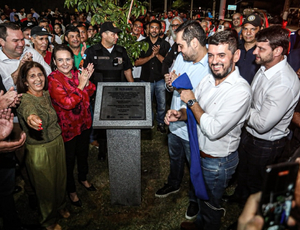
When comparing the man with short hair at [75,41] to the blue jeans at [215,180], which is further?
the man with short hair at [75,41]

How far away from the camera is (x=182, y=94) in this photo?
239 centimetres

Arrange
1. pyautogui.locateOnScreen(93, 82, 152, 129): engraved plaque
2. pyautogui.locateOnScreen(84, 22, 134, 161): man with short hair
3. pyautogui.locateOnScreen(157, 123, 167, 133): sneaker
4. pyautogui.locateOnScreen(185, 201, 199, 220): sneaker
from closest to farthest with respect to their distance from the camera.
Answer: pyautogui.locateOnScreen(93, 82, 152, 129): engraved plaque
pyautogui.locateOnScreen(185, 201, 199, 220): sneaker
pyautogui.locateOnScreen(84, 22, 134, 161): man with short hair
pyautogui.locateOnScreen(157, 123, 167, 133): sneaker

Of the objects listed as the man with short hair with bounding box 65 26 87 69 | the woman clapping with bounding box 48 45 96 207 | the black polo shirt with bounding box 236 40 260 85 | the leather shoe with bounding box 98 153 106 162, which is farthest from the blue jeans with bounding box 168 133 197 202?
the man with short hair with bounding box 65 26 87 69

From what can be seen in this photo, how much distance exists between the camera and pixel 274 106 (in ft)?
7.97

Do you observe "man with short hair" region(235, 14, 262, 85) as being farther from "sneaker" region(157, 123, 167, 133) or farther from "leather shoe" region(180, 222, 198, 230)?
"leather shoe" region(180, 222, 198, 230)

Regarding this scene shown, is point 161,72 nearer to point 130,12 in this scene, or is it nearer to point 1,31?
point 130,12

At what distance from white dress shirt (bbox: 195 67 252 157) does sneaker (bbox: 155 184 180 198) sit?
4.84 ft

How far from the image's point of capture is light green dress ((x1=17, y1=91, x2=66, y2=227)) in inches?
102

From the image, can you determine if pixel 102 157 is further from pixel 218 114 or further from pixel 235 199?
pixel 218 114

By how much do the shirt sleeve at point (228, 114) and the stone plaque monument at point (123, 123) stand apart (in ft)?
2.68

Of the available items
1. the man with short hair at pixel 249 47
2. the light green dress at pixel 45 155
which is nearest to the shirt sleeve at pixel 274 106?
the man with short hair at pixel 249 47

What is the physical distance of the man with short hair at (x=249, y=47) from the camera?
3986mm

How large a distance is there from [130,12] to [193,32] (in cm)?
193

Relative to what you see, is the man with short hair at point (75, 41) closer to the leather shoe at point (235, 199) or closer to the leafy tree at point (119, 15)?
the leafy tree at point (119, 15)
